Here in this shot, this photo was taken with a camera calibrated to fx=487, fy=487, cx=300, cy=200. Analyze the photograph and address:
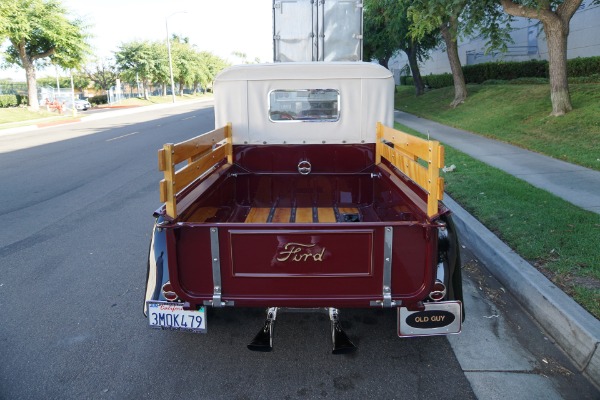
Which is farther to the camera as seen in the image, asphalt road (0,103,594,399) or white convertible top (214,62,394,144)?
white convertible top (214,62,394,144)

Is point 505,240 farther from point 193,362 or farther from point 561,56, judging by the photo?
point 561,56

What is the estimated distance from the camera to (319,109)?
516cm

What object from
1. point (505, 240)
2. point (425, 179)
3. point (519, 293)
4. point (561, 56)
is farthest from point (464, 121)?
point (425, 179)

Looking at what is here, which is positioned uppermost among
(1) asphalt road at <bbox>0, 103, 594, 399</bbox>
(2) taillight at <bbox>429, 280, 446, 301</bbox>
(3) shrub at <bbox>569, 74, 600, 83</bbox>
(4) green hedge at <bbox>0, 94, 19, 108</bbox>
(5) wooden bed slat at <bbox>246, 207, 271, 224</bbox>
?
(3) shrub at <bbox>569, 74, 600, 83</bbox>

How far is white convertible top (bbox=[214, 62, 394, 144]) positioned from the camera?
Result: 16.3 ft

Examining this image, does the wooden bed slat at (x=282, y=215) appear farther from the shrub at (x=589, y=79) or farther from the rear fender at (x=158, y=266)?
the shrub at (x=589, y=79)

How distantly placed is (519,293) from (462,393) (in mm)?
1497

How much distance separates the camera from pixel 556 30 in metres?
12.2

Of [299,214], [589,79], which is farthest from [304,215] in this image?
[589,79]

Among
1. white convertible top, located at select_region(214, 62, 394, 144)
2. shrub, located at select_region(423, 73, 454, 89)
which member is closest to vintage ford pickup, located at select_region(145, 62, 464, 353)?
white convertible top, located at select_region(214, 62, 394, 144)

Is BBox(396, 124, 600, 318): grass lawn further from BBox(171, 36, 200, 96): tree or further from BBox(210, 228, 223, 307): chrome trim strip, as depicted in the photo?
BBox(171, 36, 200, 96): tree

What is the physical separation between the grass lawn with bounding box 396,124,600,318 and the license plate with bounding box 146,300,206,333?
9.10ft

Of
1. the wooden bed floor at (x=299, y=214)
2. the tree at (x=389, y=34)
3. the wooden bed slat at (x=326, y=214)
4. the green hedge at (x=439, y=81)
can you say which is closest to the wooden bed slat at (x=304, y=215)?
the wooden bed floor at (x=299, y=214)

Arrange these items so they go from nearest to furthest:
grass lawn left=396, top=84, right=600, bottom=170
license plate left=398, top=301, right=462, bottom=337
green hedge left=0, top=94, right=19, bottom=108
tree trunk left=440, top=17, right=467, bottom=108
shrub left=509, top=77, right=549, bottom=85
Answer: license plate left=398, top=301, right=462, bottom=337 < grass lawn left=396, top=84, right=600, bottom=170 < shrub left=509, top=77, right=549, bottom=85 < tree trunk left=440, top=17, right=467, bottom=108 < green hedge left=0, top=94, right=19, bottom=108
